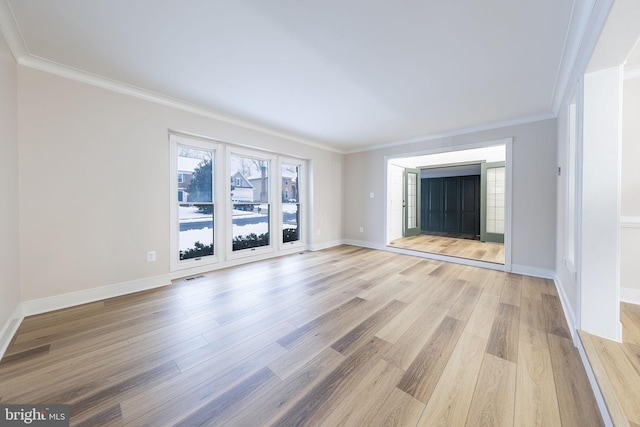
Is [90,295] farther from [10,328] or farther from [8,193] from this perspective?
[8,193]

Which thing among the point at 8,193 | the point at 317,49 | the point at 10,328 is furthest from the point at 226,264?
the point at 317,49

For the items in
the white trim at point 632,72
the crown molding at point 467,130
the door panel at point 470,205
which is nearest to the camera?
the white trim at point 632,72

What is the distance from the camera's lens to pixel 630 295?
2.58 m

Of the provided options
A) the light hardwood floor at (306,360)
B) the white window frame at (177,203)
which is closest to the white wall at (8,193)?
the light hardwood floor at (306,360)

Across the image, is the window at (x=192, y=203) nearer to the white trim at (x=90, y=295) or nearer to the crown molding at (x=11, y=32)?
the white trim at (x=90, y=295)

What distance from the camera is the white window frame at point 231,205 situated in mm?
4031

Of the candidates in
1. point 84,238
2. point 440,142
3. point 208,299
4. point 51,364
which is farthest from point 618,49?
point 84,238

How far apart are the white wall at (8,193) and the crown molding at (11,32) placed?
59 mm

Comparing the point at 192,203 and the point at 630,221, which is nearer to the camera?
the point at 630,221

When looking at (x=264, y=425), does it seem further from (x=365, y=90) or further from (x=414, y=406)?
(x=365, y=90)

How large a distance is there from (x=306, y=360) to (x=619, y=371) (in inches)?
81.0

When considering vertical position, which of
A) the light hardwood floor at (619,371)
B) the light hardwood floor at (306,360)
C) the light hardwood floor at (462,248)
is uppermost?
the light hardwood floor at (462,248)

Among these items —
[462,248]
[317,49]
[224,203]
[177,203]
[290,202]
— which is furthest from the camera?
[462,248]

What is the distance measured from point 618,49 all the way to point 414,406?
2692mm
